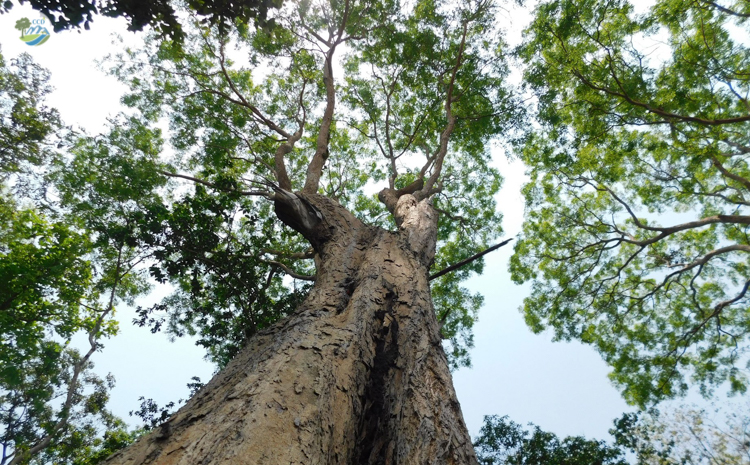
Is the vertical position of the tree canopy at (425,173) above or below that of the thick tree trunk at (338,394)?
above

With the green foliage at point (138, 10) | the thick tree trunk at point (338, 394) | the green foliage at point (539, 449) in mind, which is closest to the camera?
the thick tree trunk at point (338, 394)

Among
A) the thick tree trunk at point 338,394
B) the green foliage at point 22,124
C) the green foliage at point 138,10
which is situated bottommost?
the thick tree trunk at point 338,394

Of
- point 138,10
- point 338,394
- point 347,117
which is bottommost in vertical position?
point 338,394

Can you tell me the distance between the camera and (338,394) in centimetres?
198

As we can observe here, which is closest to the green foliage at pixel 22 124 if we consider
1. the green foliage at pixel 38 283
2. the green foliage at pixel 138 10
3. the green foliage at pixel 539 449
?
the green foliage at pixel 38 283

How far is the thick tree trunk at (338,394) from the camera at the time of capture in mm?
1520

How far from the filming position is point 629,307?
10453 millimetres

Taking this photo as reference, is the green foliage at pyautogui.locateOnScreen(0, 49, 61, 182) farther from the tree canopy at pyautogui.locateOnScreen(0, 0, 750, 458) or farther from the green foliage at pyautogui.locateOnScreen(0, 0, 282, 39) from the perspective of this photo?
the green foliage at pyautogui.locateOnScreen(0, 0, 282, 39)

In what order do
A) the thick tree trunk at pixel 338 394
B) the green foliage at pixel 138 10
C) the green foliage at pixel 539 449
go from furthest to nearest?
the green foliage at pixel 539 449 → the green foliage at pixel 138 10 → the thick tree trunk at pixel 338 394

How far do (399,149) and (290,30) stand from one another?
399 centimetres

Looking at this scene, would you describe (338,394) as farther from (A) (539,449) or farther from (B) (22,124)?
(B) (22,124)

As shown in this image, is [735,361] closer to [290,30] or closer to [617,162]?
[617,162]

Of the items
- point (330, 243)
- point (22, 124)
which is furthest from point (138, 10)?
point (22, 124)

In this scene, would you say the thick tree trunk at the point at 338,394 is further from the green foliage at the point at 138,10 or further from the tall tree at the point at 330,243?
the green foliage at the point at 138,10
